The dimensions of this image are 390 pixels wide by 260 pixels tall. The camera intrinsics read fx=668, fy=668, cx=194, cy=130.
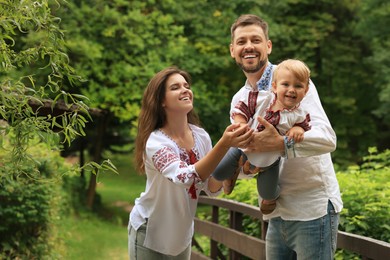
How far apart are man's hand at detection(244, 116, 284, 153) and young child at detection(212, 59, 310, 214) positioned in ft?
0.14

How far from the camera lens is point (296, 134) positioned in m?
3.21

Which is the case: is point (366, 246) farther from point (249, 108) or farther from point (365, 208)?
point (249, 108)

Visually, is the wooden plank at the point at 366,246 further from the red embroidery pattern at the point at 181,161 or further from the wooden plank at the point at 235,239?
the wooden plank at the point at 235,239

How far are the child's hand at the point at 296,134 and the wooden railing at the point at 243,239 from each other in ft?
2.81

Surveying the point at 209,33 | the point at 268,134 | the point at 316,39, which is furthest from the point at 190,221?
the point at 316,39

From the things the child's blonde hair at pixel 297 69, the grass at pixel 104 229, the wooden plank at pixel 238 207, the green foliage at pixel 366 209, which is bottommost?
the grass at pixel 104 229

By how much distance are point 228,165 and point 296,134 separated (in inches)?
19.1

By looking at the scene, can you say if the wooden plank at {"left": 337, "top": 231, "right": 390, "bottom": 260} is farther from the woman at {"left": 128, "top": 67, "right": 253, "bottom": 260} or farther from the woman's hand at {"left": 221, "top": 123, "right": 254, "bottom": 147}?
the woman's hand at {"left": 221, "top": 123, "right": 254, "bottom": 147}

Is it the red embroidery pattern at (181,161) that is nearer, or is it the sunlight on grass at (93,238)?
the red embroidery pattern at (181,161)

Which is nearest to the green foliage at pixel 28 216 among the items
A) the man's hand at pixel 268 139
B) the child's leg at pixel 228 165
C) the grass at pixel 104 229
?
the grass at pixel 104 229

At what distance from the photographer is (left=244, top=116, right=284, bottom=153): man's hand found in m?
3.22

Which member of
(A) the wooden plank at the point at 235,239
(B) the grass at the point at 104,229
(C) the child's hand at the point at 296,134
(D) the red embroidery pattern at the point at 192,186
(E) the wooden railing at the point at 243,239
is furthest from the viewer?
(B) the grass at the point at 104,229

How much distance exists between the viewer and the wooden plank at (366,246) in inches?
142

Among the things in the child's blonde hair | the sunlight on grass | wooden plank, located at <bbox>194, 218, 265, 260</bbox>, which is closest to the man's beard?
the child's blonde hair
